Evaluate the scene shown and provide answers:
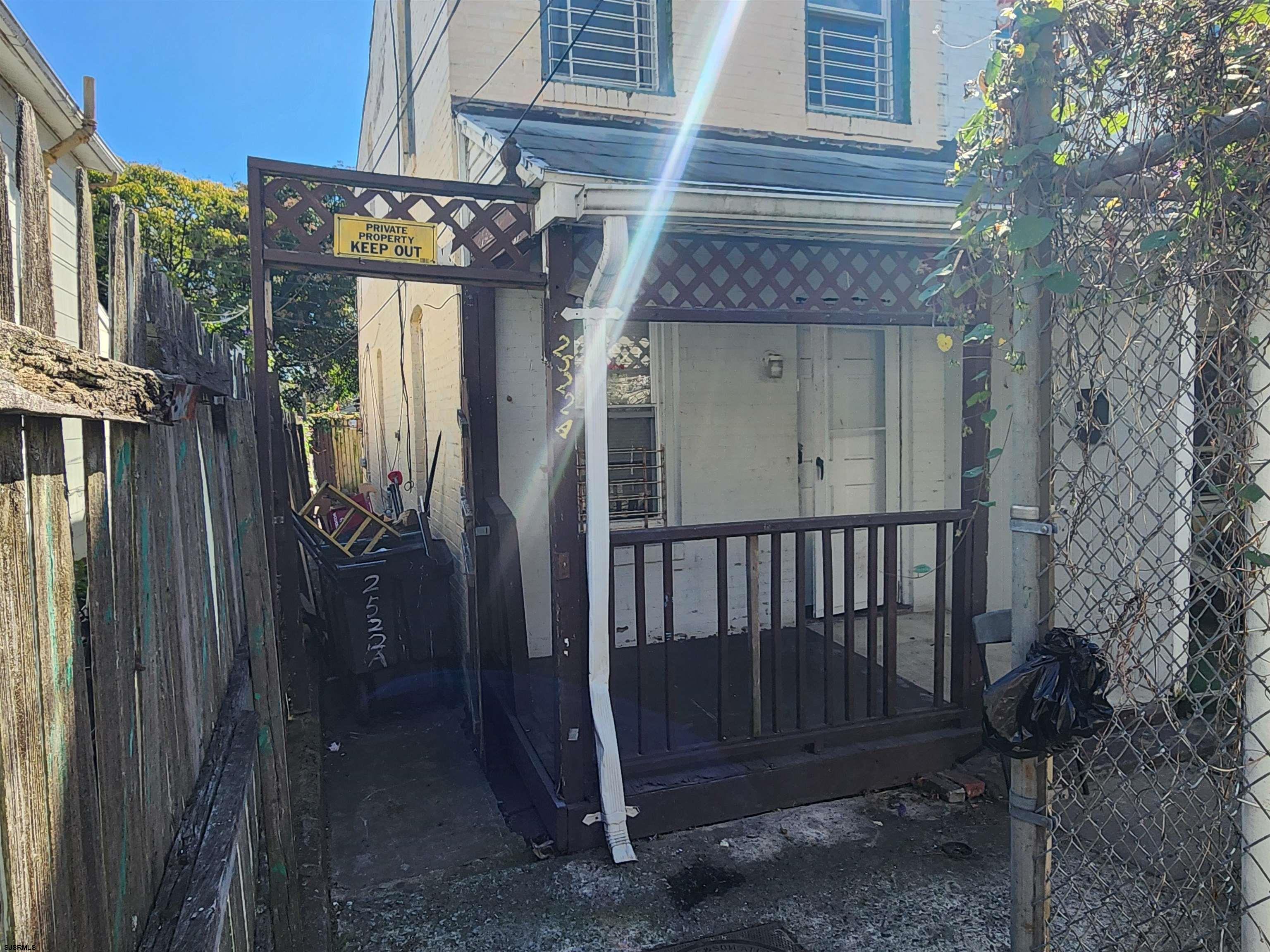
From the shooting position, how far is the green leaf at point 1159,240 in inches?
65.4

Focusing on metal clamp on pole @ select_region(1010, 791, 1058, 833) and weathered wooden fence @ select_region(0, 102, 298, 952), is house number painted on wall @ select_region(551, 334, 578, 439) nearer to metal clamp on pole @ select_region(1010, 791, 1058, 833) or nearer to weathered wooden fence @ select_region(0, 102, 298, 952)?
weathered wooden fence @ select_region(0, 102, 298, 952)

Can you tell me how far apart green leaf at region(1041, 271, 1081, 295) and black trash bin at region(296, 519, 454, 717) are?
4.47 m

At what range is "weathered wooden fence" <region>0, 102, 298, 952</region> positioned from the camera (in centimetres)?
103

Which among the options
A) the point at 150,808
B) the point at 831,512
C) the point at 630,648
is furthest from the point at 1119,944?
the point at 831,512

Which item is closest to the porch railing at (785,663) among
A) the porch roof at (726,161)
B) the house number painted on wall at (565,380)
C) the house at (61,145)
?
the house number painted on wall at (565,380)

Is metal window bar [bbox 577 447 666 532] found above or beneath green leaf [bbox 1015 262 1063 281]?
beneath

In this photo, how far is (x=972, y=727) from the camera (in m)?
4.20

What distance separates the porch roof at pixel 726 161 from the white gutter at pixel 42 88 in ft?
7.60

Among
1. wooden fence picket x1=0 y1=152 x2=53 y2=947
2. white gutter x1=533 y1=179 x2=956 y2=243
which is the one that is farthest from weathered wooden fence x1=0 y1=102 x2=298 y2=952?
white gutter x1=533 y1=179 x2=956 y2=243

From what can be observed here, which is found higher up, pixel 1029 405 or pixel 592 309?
pixel 592 309

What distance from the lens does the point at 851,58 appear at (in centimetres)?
651

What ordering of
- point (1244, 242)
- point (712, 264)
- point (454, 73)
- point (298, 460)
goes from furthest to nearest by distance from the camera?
point (298, 460)
point (454, 73)
point (712, 264)
point (1244, 242)

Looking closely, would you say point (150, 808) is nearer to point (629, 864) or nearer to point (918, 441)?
point (629, 864)

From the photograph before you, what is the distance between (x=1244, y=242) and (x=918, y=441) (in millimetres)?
4658
